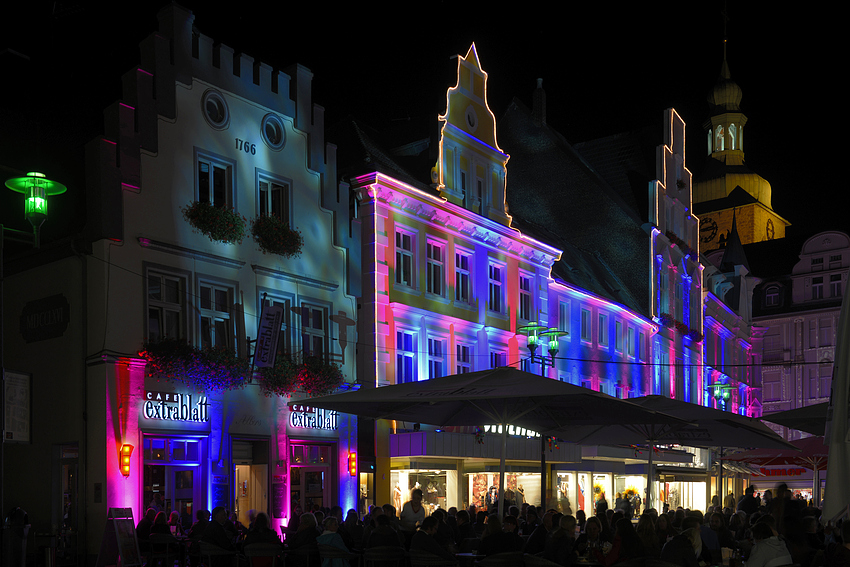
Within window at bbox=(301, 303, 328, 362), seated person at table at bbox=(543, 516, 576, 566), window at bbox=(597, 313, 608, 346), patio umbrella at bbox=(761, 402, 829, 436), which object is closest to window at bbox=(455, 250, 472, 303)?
window at bbox=(301, 303, 328, 362)

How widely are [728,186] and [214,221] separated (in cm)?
8469

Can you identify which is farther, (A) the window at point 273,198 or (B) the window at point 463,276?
(B) the window at point 463,276

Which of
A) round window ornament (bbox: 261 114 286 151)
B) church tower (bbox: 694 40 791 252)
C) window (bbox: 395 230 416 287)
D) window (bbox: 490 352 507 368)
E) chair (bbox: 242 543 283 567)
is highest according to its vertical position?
church tower (bbox: 694 40 791 252)

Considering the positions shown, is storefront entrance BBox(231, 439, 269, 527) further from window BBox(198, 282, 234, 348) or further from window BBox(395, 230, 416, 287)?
window BBox(395, 230, 416, 287)

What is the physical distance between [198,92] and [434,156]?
8.58 metres

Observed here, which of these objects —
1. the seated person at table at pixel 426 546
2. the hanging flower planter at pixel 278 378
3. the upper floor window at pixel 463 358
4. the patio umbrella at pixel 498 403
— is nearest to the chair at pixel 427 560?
the seated person at table at pixel 426 546

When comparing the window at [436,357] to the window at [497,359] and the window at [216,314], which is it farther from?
the window at [216,314]

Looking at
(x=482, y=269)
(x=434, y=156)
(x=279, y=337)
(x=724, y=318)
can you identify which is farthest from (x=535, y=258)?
(x=724, y=318)

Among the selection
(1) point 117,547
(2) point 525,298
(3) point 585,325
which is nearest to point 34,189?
(1) point 117,547

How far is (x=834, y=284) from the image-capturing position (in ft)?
212

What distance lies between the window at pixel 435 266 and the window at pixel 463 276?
750 mm

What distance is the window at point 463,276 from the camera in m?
29.1

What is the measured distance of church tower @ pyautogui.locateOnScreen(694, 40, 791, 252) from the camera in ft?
306

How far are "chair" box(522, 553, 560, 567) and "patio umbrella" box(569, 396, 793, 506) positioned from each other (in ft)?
19.5
